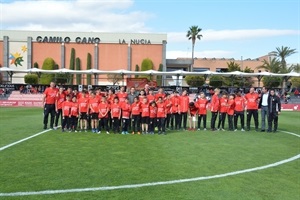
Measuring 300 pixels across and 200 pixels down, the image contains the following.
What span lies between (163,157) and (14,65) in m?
58.4

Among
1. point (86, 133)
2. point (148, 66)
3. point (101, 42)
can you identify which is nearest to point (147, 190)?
point (86, 133)

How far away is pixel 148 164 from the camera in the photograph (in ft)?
28.4

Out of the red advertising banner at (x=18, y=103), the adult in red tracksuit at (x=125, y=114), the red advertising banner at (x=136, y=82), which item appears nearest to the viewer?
the adult in red tracksuit at (x=125, y=114)

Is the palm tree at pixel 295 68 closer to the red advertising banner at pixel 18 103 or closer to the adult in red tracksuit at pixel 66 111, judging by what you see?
the red advertising banner at pixel 18 103

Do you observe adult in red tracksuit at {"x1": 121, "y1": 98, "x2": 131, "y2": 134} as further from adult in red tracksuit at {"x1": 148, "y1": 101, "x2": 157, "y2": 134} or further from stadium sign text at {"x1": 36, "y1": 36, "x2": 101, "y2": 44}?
stadium sign text at {"x1": 36, "y1": 36, "x2": 101, "y2": 44}

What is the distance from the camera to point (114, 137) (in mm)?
13289

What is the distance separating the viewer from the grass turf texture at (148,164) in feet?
21.2

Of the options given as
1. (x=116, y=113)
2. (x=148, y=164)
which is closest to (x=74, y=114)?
(x=116, y=113)

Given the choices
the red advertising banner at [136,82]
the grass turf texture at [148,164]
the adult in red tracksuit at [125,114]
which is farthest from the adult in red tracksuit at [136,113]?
A: the red advertising banner at [136,82]

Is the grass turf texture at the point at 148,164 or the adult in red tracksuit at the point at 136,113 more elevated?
the adult in red tracksuit at the point at 136,113

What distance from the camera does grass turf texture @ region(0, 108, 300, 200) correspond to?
21.2ft

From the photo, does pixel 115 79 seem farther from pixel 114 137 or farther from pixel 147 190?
pixel 147 190

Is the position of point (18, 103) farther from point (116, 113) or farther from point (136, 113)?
point (136, 113)

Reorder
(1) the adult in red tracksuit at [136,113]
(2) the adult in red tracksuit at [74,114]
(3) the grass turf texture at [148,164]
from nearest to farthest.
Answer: (3) the grass turf texture at [148,164] → (1) the adult in red tracksuit at [136,113] → (2) the adult in red tracksuit at [74,114]
